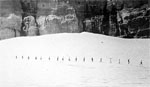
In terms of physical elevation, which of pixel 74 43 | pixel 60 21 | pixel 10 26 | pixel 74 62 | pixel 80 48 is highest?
pixel 60 21

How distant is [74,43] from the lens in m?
11.9

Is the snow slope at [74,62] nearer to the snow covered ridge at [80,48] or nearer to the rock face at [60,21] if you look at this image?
the snow covered ridge at [80,48]

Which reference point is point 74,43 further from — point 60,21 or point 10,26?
point 10,26

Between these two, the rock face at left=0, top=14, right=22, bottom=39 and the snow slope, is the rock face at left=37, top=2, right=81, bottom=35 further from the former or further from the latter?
the rock face at left=0, top=14, right=22, bottom=39

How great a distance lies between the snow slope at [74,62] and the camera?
23.6 ft

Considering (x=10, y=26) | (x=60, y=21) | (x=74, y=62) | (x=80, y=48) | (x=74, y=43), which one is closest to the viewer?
(x=74, y=62)

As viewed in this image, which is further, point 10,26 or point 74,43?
point 10,26

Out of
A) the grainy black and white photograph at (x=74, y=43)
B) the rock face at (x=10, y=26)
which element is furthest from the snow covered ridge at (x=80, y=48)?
the rock face at (x=10, y=26)

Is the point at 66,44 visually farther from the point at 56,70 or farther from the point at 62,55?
the point at 56,70

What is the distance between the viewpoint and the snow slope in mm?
7188

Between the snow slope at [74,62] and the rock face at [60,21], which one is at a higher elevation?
the rock face at [60,21]

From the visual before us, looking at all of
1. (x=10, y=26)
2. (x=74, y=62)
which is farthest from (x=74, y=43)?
(x=10, y=26)

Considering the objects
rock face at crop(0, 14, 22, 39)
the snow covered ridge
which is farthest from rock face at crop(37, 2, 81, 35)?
the snow covered ridge

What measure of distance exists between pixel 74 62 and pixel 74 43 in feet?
7.84
